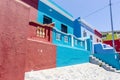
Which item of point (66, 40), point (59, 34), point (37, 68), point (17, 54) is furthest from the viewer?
point (66, 40)

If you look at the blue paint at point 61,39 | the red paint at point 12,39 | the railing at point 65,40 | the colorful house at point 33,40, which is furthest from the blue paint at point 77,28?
the red paint at point 12,39

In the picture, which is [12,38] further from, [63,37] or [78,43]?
[78,43]

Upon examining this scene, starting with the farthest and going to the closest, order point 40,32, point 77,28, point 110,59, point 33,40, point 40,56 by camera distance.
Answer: point 77,28 < point 110,59 < point 40,32 < point 40,56 < point 33,40

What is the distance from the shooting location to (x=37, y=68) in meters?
6.80

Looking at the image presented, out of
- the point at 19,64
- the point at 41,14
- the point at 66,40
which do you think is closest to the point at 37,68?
the point at 19,64

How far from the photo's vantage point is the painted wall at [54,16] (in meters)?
10.9

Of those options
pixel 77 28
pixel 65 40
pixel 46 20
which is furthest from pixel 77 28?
pixel 65 40

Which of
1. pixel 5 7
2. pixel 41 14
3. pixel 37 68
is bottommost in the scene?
pixel 37 68

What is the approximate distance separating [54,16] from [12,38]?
9060mm

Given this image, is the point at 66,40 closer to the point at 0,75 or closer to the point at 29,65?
the point at 29,65

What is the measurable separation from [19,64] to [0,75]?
69cm

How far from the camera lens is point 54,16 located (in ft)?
42.2

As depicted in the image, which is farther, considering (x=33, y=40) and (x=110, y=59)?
(x=110, y=59)

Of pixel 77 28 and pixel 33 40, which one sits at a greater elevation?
pixel 77 28
